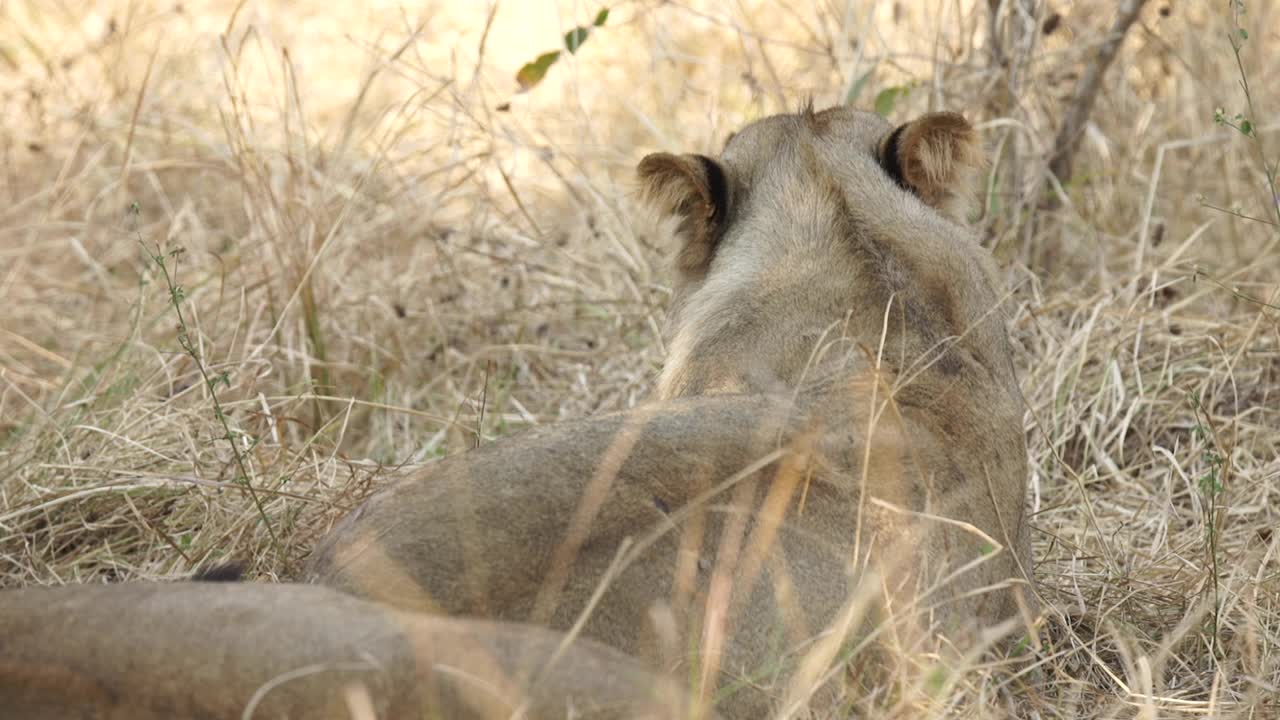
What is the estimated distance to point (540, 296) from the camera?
6.00 metres

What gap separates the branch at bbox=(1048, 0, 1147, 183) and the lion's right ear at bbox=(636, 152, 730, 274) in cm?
230

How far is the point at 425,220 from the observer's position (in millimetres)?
5980

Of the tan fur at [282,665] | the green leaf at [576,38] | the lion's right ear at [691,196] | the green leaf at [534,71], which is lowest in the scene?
the tan fur at [282,665]

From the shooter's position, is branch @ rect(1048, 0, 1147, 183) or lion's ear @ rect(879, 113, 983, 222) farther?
branch @ rect(1048, 0, 1147, 183)

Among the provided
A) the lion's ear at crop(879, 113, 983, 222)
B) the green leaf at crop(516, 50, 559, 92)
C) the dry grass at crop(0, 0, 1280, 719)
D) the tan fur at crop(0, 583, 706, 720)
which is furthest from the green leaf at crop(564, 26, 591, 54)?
the tan fur at crop(0, 583, 706, 720)

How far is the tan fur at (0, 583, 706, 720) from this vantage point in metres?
2.17

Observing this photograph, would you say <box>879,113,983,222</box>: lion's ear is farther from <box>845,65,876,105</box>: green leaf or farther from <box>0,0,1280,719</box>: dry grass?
<box>845,65,876,105</box>: green leaf

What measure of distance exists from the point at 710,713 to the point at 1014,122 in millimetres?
3398

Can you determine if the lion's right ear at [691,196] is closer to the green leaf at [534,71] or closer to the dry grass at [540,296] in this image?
the dry grass at [540,296]

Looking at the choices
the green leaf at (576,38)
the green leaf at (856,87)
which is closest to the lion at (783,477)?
the green leaf at (576,38)

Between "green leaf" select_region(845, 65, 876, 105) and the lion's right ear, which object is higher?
"green leaf" select_region(845, 65, 876, 105)

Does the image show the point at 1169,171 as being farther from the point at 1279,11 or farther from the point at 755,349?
the point at 755,349

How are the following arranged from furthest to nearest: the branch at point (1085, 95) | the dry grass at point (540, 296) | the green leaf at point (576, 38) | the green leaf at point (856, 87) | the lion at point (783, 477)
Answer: the green leaf at point (856, 87) < the branch at point (1085, 95) < the green leaf at point (576, 38) < the dry grass at point (540, 296) < the lion at point (783, 477)

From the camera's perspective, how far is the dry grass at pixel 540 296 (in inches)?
154
